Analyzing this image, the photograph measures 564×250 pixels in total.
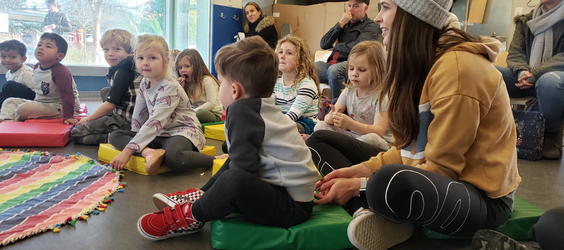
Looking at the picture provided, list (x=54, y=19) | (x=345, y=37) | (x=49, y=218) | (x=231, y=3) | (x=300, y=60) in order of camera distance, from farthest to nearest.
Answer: (x=231, y=3) → (x=54, y=19) → (x=345, y=37) → (x=300, y=60) → (x=49, y=218)

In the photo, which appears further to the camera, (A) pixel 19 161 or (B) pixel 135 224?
(A) pixel 19 161

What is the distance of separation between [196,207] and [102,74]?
17.7 ft

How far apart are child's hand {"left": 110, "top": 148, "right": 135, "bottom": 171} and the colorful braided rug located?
33 mm

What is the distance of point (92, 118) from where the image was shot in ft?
8.21

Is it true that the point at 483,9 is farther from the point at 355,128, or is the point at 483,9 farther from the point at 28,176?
the point at 28,176

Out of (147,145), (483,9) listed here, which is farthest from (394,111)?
(483,9)

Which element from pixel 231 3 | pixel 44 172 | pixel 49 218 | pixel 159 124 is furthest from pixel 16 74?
pixel 231 3

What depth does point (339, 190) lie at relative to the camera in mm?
1294

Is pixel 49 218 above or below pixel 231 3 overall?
below

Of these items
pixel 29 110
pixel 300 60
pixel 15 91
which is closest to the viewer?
pixel 300 60

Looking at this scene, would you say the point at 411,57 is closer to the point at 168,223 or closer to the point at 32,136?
the point at 168,223

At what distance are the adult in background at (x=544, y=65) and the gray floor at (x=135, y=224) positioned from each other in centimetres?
81

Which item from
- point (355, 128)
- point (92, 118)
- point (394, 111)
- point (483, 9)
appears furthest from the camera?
point (483, 9)

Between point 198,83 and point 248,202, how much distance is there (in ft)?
7.73
